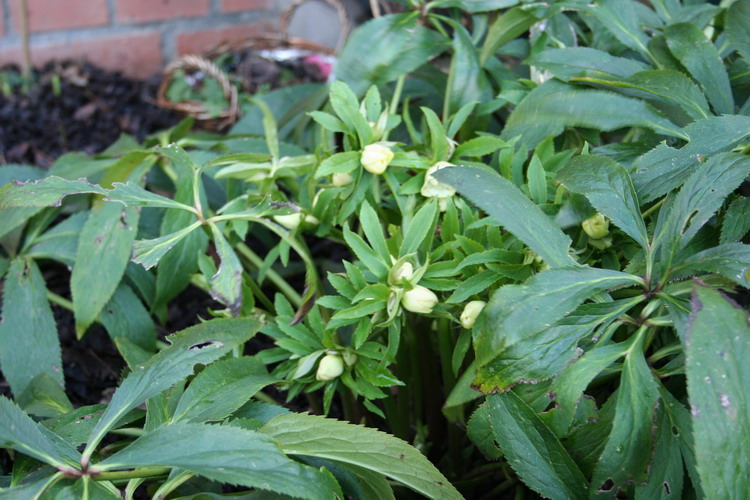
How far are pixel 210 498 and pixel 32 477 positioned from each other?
139mm

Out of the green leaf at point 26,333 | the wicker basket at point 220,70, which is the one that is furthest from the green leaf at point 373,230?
the wicker basket at point 220,70

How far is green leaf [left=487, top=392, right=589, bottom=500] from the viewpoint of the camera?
52cm

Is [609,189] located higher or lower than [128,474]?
higher

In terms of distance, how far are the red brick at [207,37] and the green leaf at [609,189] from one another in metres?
1.55

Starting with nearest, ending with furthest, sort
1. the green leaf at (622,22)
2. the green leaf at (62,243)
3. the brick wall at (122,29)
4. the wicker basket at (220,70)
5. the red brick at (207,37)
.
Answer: the green leaf at (622,22) → the green leaf at (62,243) → the wicker basket at (220,70) → the brick wall at (122,29) → the red brick at (207,37)

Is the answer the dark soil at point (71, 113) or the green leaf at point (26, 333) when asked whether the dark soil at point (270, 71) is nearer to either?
the dark soil at point (71, 113)

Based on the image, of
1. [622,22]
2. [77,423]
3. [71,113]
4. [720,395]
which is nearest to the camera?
[720,395]

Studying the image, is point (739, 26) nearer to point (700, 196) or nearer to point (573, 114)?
point (573, 114)

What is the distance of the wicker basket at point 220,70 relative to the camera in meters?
1.52

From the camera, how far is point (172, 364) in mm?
554

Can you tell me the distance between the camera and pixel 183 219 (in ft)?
2.62

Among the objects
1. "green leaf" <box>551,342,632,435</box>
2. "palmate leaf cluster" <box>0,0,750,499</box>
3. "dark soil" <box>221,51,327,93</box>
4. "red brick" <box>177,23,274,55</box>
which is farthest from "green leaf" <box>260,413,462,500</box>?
"red brick" <box>177,23,274,55</box>

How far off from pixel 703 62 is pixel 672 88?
2.9 inches

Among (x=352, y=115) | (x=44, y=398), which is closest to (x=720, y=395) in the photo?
(x=352, y=115)
